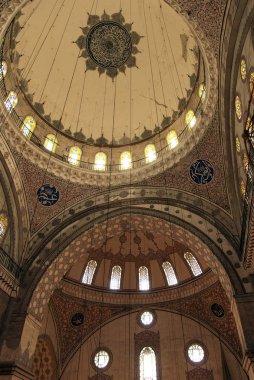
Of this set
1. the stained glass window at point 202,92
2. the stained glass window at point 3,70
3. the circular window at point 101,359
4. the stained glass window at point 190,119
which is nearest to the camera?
the stained glass window at point 202,92

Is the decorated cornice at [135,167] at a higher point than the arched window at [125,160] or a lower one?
lower

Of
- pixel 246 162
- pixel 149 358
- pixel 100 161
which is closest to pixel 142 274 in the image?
pixel 149 358

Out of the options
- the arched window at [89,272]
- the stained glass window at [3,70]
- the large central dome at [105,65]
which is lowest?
the arched window at [89,272]

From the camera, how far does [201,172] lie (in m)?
11.3

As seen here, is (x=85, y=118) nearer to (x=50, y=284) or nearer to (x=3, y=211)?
(x=3, y=211)

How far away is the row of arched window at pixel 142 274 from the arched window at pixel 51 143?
5120mm

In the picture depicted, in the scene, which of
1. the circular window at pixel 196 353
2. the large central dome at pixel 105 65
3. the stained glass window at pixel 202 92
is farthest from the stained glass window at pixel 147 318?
the stained glass window at pixel 202 92

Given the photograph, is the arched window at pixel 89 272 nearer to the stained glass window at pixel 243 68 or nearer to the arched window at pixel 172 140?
the arched window at pixel 172 140

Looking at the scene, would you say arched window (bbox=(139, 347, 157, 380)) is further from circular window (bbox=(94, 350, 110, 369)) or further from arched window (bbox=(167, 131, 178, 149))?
arched window (bbox=(167, 131, 178, 149))

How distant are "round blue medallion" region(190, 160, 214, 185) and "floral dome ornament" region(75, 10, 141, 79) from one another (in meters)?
4.77

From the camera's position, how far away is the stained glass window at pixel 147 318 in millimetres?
14094

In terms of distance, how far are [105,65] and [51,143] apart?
3595mm

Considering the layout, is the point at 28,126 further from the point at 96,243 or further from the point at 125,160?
the point at 96,243

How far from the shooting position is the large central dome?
12.0m
